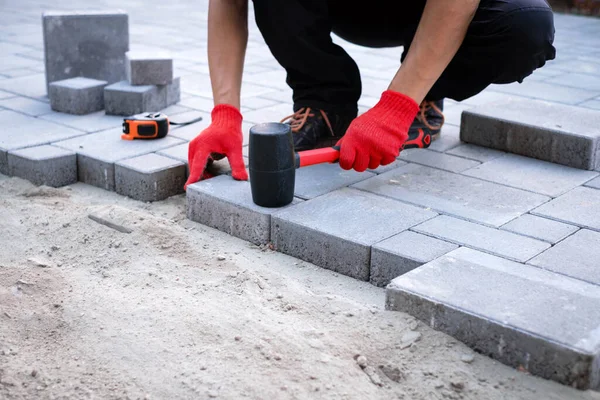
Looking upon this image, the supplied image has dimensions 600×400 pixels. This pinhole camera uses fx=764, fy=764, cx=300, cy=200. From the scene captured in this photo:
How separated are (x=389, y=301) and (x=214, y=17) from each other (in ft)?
4.87

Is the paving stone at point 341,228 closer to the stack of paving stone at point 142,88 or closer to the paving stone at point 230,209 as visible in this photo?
the paving stone at point 230,209

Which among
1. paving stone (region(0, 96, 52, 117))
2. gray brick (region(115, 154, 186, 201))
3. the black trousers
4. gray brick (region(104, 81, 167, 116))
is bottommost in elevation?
gray brick (region(115, 154, 186, 201))

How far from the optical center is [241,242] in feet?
8.74

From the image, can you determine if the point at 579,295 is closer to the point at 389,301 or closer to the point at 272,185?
the point at 389,301

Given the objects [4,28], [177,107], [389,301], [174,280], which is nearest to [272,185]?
[174,280]

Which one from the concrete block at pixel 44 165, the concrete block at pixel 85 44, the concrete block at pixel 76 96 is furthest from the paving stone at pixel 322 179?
the concrete block at pixel 85 44

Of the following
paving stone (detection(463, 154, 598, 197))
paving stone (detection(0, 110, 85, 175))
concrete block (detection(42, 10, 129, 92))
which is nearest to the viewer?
paving stone (detection(463, 154, 598, 197))

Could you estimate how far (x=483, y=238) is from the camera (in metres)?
2.43

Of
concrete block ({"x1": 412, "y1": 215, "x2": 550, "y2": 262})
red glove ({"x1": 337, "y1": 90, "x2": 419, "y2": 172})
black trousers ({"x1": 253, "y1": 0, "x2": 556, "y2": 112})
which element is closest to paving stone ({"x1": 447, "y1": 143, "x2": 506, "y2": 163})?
black trousers ({"x1": 253, "y1": 0, "x2": 556, "y2": 112})

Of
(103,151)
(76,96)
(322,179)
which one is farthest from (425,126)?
(76,96)

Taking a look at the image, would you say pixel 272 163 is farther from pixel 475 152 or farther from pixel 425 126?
pixel 475 152

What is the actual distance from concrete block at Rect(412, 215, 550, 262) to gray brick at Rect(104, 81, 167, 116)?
73.5 inches

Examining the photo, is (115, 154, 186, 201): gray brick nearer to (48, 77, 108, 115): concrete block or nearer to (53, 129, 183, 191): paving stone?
(53, 129, 183, 191): paving stone

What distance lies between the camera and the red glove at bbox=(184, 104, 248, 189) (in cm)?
289
